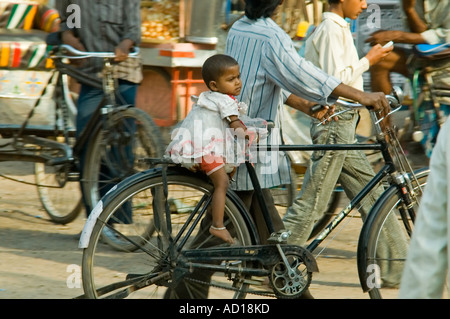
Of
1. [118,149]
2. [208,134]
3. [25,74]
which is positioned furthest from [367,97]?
[25,74]

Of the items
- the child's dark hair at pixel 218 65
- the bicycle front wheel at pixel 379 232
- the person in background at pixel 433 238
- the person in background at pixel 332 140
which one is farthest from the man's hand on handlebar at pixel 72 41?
the person in background at pixel 433 238

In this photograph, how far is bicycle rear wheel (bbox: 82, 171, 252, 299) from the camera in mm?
3857

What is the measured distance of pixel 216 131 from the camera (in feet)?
12.5

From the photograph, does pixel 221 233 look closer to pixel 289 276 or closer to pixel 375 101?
pixel 289 276

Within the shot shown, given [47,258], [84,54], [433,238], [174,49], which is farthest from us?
[174,49]

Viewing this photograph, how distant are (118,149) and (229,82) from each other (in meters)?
1.83

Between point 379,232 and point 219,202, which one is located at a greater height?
point 219,202

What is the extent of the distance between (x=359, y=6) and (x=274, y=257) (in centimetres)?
181

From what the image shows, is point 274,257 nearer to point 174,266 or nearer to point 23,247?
point 174,266

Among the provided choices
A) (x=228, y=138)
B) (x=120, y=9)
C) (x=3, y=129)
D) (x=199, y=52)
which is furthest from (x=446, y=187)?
(x=199, y=52)

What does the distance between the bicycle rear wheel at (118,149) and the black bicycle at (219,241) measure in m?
1.15

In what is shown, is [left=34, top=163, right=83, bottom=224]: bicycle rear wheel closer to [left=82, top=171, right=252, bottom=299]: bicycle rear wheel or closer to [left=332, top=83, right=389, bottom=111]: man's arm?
[left=82, top=171, right=252, bottom=299]: bicycle rear wheel

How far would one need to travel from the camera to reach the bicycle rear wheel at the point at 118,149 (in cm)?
520

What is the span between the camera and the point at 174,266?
3.86 m
